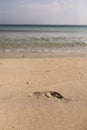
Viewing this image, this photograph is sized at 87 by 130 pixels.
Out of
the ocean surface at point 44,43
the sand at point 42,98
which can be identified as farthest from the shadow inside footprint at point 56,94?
the ocean surface at point 44,43

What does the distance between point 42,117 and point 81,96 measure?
1460 millimetres

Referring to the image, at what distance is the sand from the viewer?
201 inches

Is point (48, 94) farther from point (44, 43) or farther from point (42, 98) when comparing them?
point (44, 43)

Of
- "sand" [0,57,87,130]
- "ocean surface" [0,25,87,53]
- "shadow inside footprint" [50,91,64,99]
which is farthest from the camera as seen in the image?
"ocean surface" [0,25,87,53]

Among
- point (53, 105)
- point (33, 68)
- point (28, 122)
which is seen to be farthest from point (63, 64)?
point (28, 122)

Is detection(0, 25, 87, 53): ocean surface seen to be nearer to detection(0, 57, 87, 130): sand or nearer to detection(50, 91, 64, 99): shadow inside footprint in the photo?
detection(0, 57, 87, 130): sand

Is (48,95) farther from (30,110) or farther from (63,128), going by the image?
(63,128)

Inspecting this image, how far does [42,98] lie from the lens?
638cm

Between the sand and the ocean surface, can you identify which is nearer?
the sand

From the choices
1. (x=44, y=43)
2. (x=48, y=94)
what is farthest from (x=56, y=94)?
(x=44, y=43)

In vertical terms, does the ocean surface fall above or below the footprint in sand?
below

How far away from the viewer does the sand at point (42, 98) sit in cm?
512

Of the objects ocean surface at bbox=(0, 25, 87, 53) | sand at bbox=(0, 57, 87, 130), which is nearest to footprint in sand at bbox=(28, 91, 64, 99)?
sand at bbox=(0, 57, 87, 130)

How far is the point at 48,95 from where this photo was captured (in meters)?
6.61
